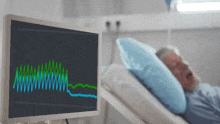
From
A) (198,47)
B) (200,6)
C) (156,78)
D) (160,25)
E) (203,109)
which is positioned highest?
(200,6)

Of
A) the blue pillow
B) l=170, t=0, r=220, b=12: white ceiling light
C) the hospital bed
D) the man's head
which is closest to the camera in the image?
the hospital bed

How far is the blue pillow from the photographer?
1.03 m

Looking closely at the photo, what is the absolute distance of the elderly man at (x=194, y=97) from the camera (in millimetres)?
1050

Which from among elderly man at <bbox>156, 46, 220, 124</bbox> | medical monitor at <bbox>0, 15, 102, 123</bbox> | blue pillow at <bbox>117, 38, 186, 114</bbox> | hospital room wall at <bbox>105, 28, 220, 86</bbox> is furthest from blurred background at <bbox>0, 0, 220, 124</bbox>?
medical monitor at <bbox>0, 15, 102, 123</bbox>

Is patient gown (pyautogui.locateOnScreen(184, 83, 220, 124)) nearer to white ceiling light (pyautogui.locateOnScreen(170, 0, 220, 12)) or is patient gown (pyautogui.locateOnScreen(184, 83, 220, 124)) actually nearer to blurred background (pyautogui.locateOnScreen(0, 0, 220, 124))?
blurred background (pyautogui.locateOnScreen(0, 0, 220, 124))

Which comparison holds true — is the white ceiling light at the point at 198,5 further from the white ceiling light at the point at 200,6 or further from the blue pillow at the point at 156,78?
the blue pillow at the point at 156,78

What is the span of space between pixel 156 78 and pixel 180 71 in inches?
14.3

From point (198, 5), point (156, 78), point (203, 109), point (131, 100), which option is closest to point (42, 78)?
point (131, 100)

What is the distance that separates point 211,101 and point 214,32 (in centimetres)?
172

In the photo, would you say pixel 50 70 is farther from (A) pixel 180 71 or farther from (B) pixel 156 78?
(A) pixel 180 71

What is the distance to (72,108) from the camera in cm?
74

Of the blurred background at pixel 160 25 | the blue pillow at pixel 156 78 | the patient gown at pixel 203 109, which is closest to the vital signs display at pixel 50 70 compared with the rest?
the blue pillow at pixel 156 78

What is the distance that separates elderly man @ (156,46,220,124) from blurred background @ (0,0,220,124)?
47.5 inches

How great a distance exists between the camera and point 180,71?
131cm
